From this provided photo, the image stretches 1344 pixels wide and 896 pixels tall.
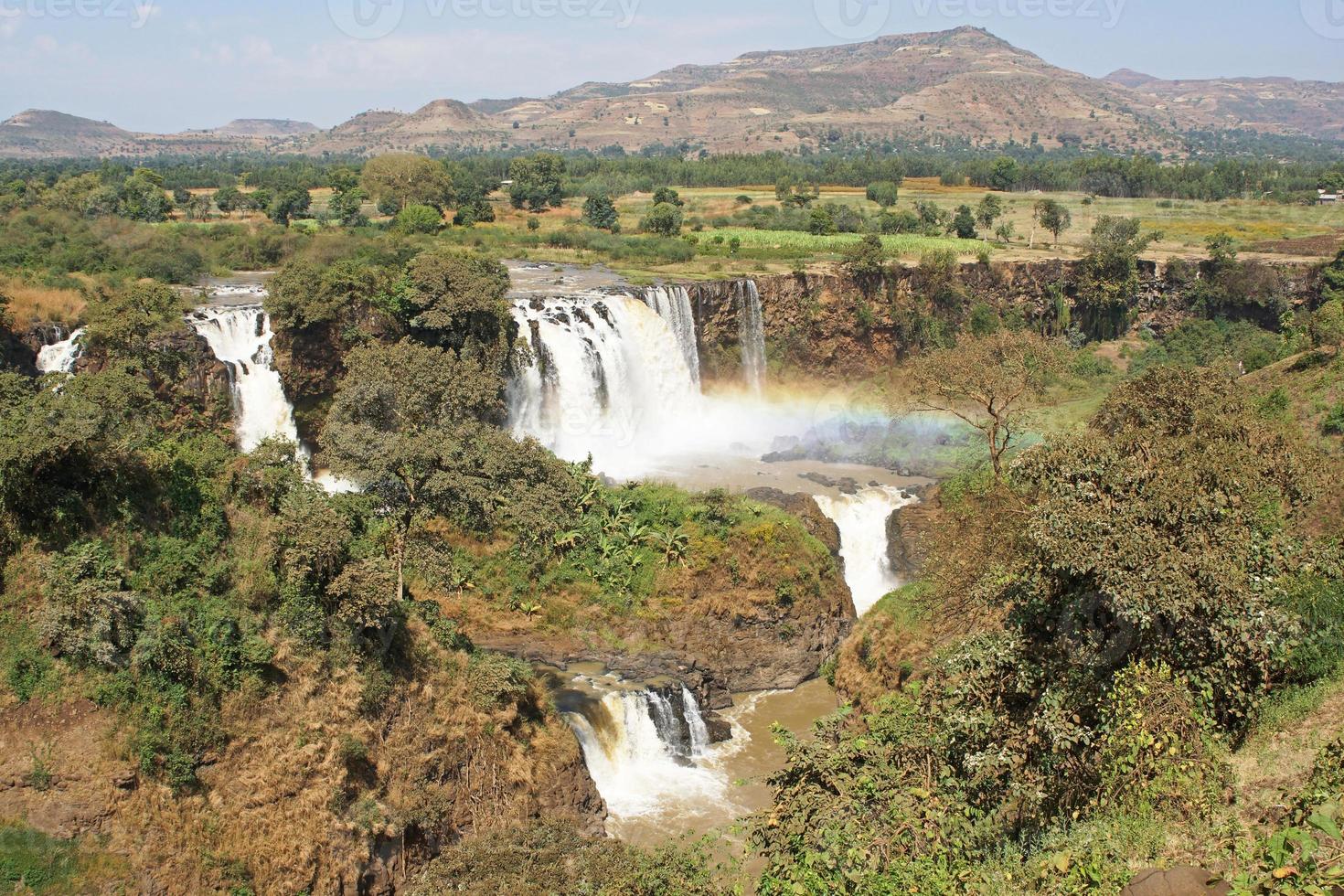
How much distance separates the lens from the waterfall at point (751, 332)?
4709 centimetres

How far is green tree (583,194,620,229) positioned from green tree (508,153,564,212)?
7.35m

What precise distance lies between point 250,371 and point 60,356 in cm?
492

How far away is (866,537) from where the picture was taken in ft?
110

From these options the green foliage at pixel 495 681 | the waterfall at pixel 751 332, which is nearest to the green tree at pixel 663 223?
the waterfall at pixel 751 332

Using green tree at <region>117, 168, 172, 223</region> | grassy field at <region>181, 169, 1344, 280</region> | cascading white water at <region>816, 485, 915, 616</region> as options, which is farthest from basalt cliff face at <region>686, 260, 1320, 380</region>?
green tree at <region>117, 168, 172, 223</region>

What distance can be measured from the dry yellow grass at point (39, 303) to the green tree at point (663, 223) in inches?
1453

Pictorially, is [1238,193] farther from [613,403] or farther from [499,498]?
[499,498]

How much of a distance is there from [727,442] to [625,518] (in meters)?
12.2

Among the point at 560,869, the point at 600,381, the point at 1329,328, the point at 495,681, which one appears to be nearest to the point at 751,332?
the point at 600,381

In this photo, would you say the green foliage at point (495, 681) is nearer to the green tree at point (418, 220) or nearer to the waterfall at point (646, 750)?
the waterfall at point (646, 750)

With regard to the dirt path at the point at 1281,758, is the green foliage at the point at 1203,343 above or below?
below

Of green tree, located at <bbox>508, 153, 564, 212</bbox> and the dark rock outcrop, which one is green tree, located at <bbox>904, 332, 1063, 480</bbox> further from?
green tree, located at <bbox>508, 153, 564, 212</bbox>

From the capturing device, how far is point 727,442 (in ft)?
136

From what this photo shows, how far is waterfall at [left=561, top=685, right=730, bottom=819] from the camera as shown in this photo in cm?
2208
